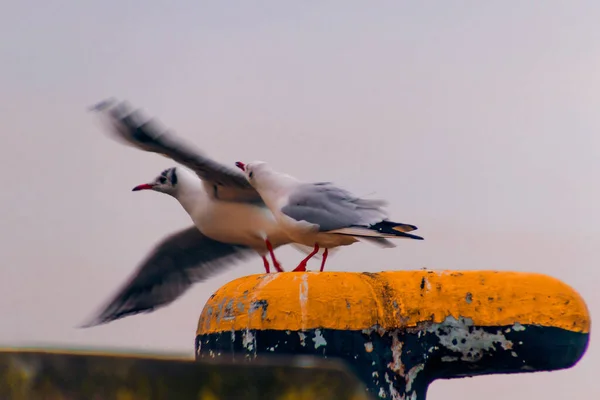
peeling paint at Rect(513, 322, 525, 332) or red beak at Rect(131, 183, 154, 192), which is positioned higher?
red beak at Rect(131, 183, 154, 192)

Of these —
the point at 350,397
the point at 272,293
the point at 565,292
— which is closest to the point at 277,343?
the point at 272,293

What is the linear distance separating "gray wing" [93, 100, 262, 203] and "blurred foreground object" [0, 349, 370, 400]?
450 centimetres

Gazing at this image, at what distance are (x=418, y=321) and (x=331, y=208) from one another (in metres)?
1.85

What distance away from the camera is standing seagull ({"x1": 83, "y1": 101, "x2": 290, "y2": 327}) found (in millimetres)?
6133

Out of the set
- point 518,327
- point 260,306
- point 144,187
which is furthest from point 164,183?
point 518,327

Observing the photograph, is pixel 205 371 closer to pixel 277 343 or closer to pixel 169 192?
pixel 277 343

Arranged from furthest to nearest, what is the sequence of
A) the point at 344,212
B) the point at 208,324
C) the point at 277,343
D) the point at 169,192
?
1. the point at 169,192
2. the point at 344,212
3. the point at 208,324
4. the point at 277,343

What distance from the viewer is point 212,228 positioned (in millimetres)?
6418

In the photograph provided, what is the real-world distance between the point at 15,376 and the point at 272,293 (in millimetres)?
1815

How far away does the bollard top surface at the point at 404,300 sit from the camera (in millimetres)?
3373

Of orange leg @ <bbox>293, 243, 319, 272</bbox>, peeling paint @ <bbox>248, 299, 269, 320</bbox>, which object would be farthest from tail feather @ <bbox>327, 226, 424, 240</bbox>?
peeling paint @ <bbox>248, 299, 269, 320</bbox>

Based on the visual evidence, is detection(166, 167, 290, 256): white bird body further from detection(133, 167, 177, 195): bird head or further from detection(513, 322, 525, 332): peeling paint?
detection(513, 322, 525, 332): peeling paint

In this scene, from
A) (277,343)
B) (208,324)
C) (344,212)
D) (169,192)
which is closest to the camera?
(277,343)

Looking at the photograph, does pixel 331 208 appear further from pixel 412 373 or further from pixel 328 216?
pixel 412 373
